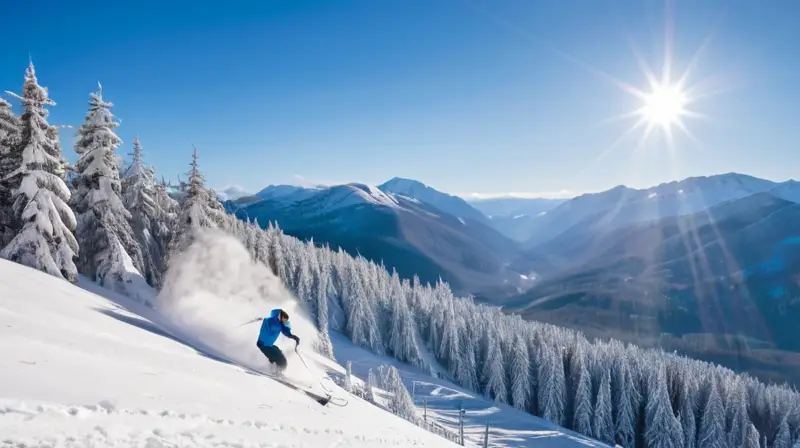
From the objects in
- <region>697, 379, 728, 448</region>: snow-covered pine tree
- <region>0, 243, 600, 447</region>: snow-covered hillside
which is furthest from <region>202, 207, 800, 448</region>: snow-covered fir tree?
<region>0, 243, 600, 447</region>: snow-covered hillside

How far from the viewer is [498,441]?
57.6 meters

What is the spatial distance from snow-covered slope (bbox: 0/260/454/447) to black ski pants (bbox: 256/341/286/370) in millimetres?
1092

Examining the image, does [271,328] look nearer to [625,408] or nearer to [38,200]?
[38,200]

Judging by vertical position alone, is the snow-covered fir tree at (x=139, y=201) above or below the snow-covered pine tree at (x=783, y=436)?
above

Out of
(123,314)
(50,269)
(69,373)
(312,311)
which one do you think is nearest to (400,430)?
(69,373)

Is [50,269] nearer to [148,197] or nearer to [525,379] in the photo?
[148,197]

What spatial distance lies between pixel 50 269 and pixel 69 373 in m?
16.0

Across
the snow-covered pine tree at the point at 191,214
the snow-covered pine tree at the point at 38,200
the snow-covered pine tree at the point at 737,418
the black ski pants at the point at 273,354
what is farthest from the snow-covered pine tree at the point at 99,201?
the snow-covered pine tree at the point at 737,418

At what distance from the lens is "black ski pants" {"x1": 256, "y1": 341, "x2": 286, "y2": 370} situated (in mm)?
15797

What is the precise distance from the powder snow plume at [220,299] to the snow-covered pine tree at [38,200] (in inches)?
213

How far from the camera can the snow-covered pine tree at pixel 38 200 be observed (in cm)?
2177

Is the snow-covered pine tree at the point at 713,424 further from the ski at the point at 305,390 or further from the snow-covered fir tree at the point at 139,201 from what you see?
the snow-covered fir tree at the point at 139,201

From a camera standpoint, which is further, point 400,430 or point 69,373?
point 400,430

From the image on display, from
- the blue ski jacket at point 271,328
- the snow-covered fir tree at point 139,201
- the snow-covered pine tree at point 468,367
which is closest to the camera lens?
the blue ski jacket at point 271,328
